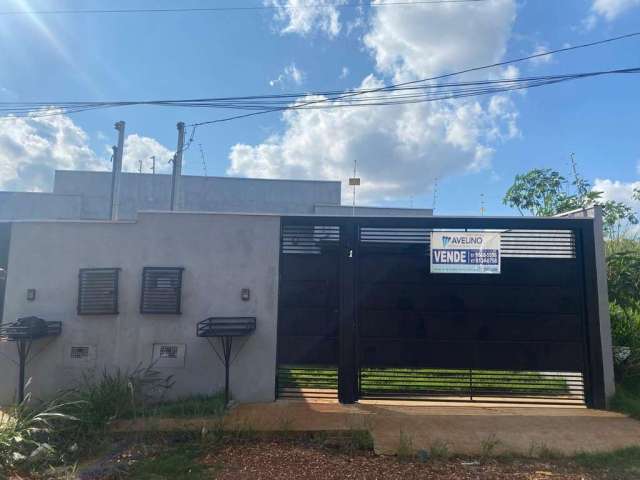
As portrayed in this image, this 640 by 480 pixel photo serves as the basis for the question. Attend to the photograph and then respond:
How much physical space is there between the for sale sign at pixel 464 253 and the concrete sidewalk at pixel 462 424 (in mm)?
1891

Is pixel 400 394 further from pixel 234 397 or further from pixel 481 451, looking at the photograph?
pixel 234 397

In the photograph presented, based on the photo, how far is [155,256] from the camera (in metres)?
5.76

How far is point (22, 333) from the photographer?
5059 millimetres

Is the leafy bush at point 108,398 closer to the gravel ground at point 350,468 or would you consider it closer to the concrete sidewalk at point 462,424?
the concrete sidewalk at point 462,424

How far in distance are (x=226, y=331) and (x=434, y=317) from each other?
114 inches

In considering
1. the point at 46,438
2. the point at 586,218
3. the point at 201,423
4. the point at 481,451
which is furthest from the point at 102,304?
the point at 586,218

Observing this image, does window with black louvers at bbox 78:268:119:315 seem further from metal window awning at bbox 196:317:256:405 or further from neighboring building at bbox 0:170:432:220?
neighboring building at bbox 0:170:432:220

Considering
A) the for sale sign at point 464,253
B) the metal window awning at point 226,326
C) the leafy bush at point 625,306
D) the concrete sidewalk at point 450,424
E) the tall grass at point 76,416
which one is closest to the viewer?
the tall grass at point 76,416

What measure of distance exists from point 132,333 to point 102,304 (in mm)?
586

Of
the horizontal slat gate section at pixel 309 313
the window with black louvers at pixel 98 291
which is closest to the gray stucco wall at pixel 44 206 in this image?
the window with black louvers at pixel 98 291

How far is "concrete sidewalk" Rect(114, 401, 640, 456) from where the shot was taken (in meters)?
4.20

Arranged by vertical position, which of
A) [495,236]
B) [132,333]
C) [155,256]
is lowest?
[132,333]

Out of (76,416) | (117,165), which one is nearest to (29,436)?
(76,416)

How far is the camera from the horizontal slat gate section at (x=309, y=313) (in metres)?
5.65
